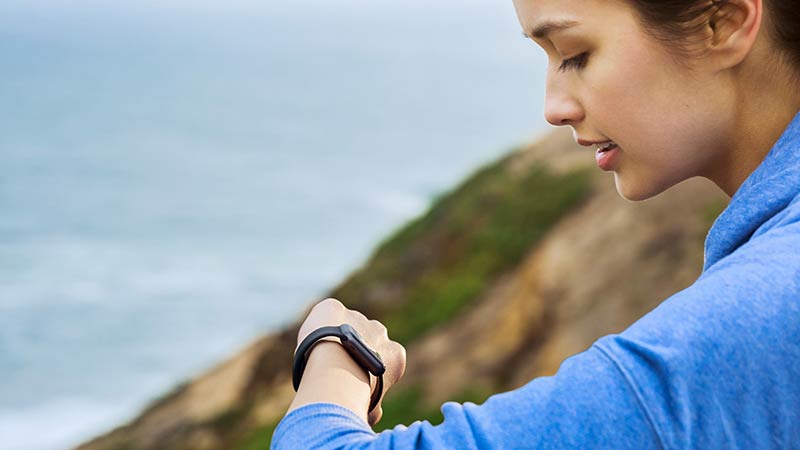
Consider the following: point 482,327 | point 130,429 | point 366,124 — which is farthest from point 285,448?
point 366,124

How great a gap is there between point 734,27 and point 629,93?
166 millimetres

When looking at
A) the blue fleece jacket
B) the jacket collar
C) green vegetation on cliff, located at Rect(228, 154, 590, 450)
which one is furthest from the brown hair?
green vegetation on cliff, located at Rect(228, 154, 590, 450)

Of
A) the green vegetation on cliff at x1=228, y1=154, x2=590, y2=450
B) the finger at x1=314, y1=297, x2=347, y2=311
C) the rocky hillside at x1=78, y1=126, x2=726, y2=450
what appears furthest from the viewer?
the green vegetation on cliff at x1=228, y1=154, x2=590, y2=450

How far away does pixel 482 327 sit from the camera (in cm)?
949

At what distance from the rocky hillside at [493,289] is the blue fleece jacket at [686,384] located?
6.16 meters

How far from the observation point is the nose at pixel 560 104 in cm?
149

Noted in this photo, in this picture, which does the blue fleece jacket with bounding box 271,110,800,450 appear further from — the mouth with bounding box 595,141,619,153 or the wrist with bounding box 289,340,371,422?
the mouth with bounding box 595,141,619,153

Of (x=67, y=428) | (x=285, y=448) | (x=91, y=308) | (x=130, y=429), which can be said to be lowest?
(x=285, y=448)

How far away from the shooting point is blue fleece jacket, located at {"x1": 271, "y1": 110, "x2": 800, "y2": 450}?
114cm

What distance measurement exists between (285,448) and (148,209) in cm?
2839

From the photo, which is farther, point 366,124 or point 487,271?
point 366,124

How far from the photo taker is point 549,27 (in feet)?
4.66

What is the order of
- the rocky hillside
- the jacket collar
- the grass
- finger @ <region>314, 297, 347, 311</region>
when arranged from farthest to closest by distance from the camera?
the grass
the rocky hillside
finger @ <region>314, 297, 347, 311</region>
the jacket collar

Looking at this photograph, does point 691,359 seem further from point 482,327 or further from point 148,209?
point 148,209
